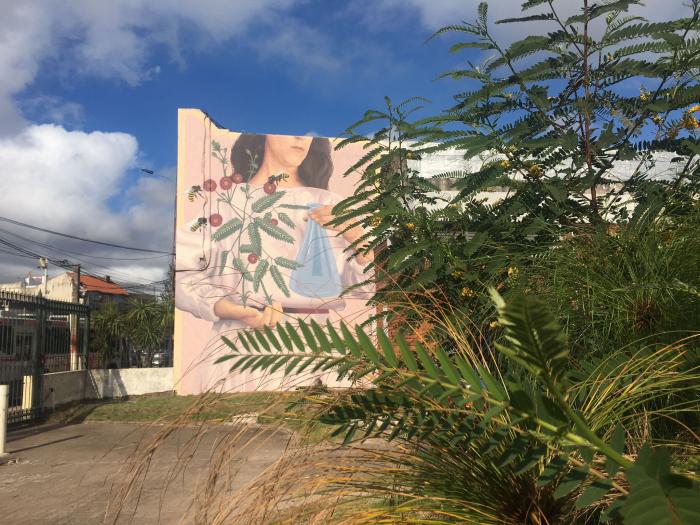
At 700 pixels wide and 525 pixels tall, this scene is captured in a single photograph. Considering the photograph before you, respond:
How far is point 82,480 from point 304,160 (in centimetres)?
1077

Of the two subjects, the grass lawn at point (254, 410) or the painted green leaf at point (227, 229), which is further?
the painted green leaf at point (227, 229)

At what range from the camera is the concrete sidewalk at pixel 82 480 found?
5004 mm

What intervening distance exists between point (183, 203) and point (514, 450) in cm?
1509

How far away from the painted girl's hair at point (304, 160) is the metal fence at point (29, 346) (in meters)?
5.31

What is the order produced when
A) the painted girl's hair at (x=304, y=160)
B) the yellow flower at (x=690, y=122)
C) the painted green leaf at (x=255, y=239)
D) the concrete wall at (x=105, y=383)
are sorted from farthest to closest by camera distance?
the painted girl's hair at (x=304, y=160) → the painted green leaf at (x=255, y=239) → the concrete wall at (x=105, y=383) → the yellow flower at (x=690, y=122)

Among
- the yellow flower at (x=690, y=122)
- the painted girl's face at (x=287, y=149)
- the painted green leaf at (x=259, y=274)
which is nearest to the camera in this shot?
the yellow flower at (x=690, y=122)

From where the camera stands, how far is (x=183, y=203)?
51.4ft

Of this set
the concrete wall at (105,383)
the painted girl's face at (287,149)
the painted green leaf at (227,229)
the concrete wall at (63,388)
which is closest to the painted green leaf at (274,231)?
the painted green leaf at (227,229)

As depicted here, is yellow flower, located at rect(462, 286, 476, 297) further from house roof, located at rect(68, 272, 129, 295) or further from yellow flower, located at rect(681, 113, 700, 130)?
house roof, located at rect(68, 272, 129, 295)

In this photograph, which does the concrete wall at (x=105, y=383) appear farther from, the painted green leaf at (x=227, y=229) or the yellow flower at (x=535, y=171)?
the yellow flower at (x=535, y=171)

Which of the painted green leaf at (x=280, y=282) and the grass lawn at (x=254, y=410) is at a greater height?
the painted green leaf at (x=280, y=282)

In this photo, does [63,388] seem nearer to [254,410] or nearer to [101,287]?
[254,410]

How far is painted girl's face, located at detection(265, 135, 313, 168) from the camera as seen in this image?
16125 millimetres

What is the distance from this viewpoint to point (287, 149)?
1620 cm
